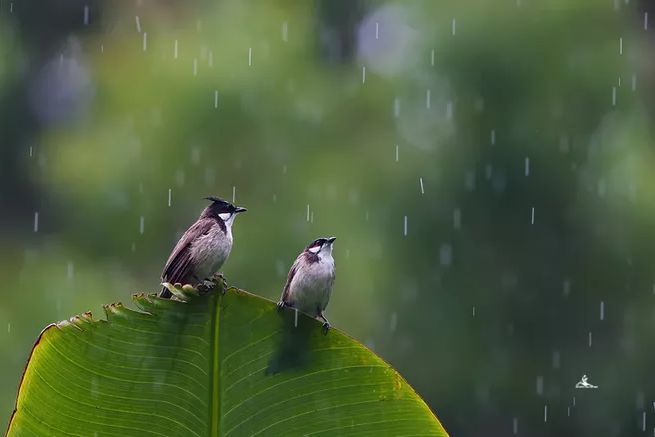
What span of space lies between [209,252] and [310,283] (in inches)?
24.2

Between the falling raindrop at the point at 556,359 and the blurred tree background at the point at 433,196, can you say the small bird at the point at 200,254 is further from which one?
the falling raindrop at the point at 556,359

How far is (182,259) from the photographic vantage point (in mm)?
3695

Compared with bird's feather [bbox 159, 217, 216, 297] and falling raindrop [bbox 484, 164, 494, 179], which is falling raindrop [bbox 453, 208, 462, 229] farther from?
bird's feather [bbox 159, 217, 216, 297]

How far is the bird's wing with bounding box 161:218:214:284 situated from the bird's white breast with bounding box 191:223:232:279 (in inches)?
1.0

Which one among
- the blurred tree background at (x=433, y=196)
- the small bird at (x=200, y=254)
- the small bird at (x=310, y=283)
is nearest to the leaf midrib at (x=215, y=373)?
the small bird at (x=200, y=254)

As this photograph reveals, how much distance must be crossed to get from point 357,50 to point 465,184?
8.97 feet

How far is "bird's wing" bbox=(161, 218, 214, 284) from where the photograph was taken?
3.67 metres

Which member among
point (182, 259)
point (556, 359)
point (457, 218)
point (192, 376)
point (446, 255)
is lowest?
point (192, 376)

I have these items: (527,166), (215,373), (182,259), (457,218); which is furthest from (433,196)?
(215,373)

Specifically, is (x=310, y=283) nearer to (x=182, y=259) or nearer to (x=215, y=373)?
(x=182, y=259)

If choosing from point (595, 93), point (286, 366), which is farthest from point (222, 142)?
point (286, 366)

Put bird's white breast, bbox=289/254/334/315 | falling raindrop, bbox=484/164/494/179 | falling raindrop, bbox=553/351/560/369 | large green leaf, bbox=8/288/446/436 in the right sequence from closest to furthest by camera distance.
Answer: large green leaf, bbox=8/288/446/436
bird's white breast, bbox=289/254/334/315
falling raindrop, bbox=484/164/494/179
falling raindrop, bbox=553/351/560/369

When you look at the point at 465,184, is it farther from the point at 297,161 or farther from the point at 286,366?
the point at 286,366

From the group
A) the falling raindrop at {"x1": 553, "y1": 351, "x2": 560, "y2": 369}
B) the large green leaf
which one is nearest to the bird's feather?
the large green leaf
